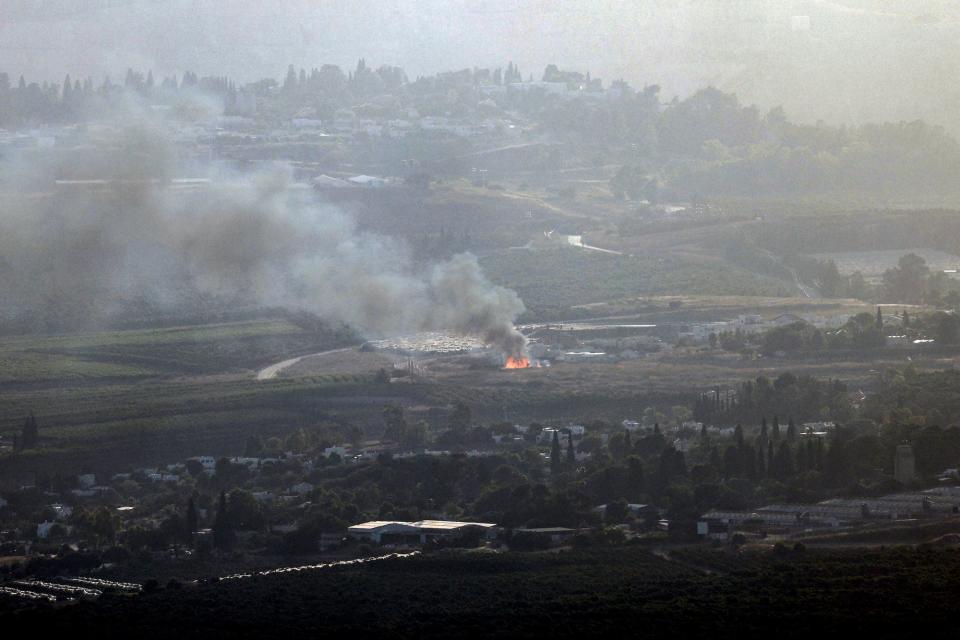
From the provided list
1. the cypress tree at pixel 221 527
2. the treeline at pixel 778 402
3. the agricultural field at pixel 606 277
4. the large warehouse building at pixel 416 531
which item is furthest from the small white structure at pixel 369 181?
the large warehouse building at pixel 416 531

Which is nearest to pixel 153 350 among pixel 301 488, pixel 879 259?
pixel 301 488

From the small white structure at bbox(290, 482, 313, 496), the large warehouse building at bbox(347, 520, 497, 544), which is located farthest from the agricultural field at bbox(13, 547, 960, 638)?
the small white structure at bbox(290, 482, 313, 496)

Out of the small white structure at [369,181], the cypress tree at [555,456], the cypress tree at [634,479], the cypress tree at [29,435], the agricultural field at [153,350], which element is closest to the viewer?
the cypress tree at [634,479]

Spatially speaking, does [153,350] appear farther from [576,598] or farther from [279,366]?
[576,598]

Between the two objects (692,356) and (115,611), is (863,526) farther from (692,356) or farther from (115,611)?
(692,356)

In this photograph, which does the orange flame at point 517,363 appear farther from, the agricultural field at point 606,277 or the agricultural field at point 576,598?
the agricultural field at point 576,598

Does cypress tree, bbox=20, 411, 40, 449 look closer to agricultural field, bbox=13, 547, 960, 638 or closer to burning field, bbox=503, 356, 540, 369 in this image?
burning field, bbox=503, 356, 540, 369
